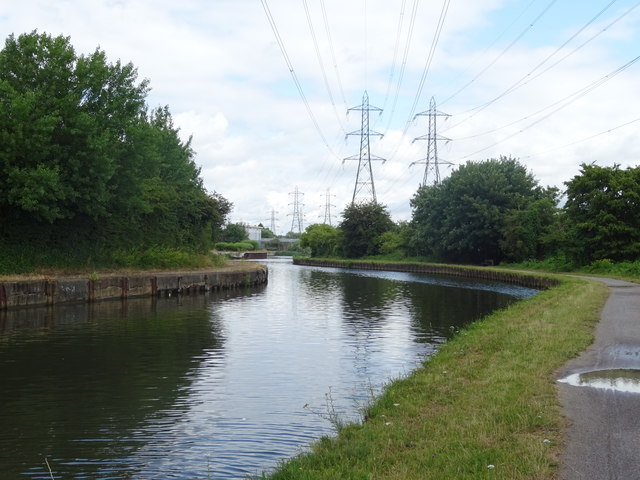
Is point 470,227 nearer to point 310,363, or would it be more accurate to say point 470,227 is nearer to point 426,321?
point 426,321

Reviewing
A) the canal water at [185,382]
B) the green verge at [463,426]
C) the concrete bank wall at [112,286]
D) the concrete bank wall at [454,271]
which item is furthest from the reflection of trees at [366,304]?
the green verge at [463,426]

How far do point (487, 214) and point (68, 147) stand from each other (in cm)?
4310

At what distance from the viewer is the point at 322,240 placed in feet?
355

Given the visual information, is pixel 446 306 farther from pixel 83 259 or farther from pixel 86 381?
pixel 86 381

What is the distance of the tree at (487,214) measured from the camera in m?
57.1

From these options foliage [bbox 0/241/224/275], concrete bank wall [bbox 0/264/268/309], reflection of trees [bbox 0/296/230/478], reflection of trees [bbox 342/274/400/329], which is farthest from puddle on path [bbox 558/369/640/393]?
foliage [bbox 0/241/224/275]

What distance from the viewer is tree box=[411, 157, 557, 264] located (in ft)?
187

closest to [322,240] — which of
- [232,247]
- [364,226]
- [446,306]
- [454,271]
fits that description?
[364,226]

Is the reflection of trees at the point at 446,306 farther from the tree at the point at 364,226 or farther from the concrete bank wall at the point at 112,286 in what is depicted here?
the tree at the point at 364,226

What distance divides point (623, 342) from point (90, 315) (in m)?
19.0

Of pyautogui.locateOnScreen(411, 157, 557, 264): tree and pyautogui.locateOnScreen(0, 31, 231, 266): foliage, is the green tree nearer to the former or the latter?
pyautogui.locateOnScreen(411, 157, 557, 264): tree

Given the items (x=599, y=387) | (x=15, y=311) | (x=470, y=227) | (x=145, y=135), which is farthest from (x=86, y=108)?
(x=470, y=227)

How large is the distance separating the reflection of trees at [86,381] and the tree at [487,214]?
1625 inches

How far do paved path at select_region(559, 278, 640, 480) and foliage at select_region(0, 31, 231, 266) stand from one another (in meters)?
22.7
